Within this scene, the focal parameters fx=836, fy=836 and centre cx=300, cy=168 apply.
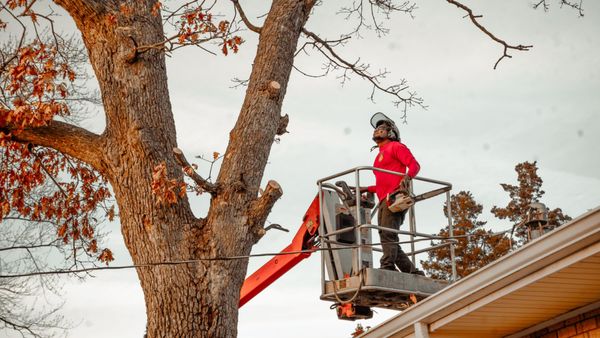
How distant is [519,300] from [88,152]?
4.57 m

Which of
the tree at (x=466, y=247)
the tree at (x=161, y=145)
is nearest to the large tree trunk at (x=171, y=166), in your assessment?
→ the tree at (x=161, y=145)

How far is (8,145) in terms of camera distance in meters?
8.90

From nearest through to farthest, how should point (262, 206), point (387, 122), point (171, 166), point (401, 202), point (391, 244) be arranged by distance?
point (262, 206), point (171, 166), point (401, 202), point (391, 244), point (387, 122)

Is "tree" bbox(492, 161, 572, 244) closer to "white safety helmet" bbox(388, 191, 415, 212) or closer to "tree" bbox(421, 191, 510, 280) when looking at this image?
"tree" bbox(421, 191, 510, 280)

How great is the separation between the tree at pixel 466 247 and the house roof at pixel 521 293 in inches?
912

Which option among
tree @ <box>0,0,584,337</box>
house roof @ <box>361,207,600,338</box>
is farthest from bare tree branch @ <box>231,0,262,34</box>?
house roof @ <box>361,207,600,338</box>

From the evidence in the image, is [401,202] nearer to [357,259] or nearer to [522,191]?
[357,259]

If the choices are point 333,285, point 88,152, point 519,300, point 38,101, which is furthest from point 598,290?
point 38,101

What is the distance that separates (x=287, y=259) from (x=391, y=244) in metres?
1.44

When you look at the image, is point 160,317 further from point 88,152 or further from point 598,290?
point 598,290

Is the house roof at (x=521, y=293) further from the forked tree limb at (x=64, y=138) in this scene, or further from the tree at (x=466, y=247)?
the tree at (x=466, y=247)

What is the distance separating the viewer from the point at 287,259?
10.4 meters

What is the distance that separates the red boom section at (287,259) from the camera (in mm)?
9992

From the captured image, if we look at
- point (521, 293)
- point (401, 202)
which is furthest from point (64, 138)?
point (521, 293)
